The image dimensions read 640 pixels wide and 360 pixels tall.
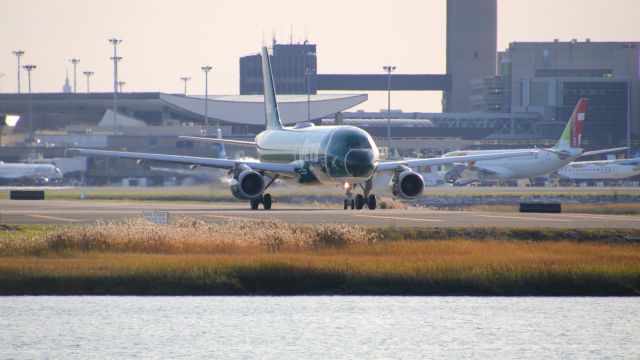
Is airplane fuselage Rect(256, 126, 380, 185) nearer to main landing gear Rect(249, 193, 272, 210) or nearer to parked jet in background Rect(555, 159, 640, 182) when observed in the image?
main landing gear Rect(249, 193, 272, 210)

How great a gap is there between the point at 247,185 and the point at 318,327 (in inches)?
1167

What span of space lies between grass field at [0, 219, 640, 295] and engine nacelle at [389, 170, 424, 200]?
17800mm

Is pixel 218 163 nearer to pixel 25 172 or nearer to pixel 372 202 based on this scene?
pixel 372 202

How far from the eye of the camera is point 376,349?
3597 cm

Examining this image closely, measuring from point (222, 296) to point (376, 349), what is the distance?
9.22 meters

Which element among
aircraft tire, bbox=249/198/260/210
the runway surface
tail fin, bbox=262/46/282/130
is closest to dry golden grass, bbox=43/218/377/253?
the runway surface

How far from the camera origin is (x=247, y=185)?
6819cm

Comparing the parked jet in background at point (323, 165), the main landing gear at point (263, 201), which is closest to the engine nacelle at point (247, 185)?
the parked jet in background at point (323, 165)

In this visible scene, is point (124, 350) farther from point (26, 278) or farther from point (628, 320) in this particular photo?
point (628, 320)

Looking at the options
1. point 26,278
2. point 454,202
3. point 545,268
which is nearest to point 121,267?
point 26,278

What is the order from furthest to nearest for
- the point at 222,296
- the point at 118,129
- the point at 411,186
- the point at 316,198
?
the point at 118,129, the point at 316,198, the point at 411,186, the point at 222,296

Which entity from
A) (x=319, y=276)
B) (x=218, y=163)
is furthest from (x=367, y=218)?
(x=319, y=276)

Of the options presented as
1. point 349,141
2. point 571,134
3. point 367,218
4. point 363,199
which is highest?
point 571,134

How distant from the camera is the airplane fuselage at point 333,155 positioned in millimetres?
65938
